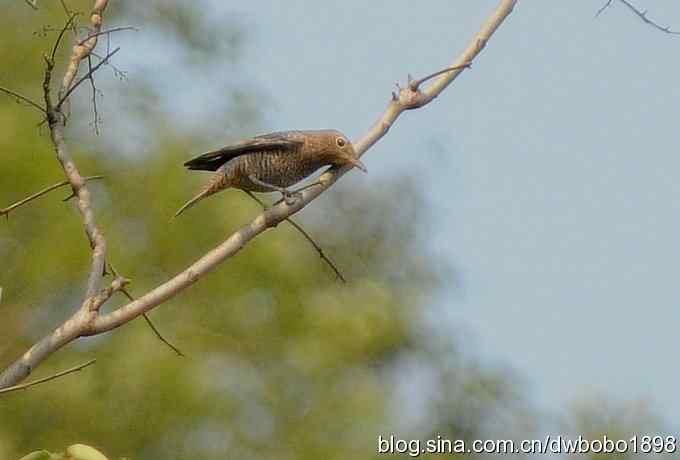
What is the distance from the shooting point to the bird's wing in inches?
156

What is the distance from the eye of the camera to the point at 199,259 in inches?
127

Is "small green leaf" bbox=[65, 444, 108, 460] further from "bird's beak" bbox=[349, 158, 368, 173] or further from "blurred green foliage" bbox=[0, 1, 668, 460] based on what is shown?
"blurred green foliage" bbox=[0, 1, 668, 460]

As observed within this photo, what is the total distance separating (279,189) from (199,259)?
54 cm

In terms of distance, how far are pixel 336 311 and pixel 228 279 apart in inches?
33.6

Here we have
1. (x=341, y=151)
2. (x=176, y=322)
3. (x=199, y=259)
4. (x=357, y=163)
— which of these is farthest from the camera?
(x=176, y=322)

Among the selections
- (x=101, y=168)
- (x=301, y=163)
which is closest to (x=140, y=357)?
(x=101, y=168)

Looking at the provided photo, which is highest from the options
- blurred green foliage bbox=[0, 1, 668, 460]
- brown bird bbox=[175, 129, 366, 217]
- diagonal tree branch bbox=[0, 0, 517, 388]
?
blurred green foliage bbox=[0, 1, 668, 460]

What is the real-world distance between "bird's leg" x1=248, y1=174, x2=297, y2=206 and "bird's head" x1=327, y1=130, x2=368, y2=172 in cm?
17

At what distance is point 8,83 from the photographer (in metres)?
9.10

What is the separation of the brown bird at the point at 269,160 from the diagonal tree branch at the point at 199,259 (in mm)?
356

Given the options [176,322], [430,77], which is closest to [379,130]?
[430,77]

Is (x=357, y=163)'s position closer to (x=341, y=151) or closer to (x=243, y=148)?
(x=341, y=151)

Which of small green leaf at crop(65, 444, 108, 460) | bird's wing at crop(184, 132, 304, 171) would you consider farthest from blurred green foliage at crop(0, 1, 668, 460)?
small green leaf at crop(65, 444, 108, 460)

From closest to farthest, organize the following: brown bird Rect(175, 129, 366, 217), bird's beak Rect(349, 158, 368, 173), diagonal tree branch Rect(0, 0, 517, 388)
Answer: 1. diagonal tree branch Rect(0, 0, 517, 388)
2. bird's beak Rect(349, 158, 368, 173)
3. brown bird Rect(175, 129, 366, 217)
